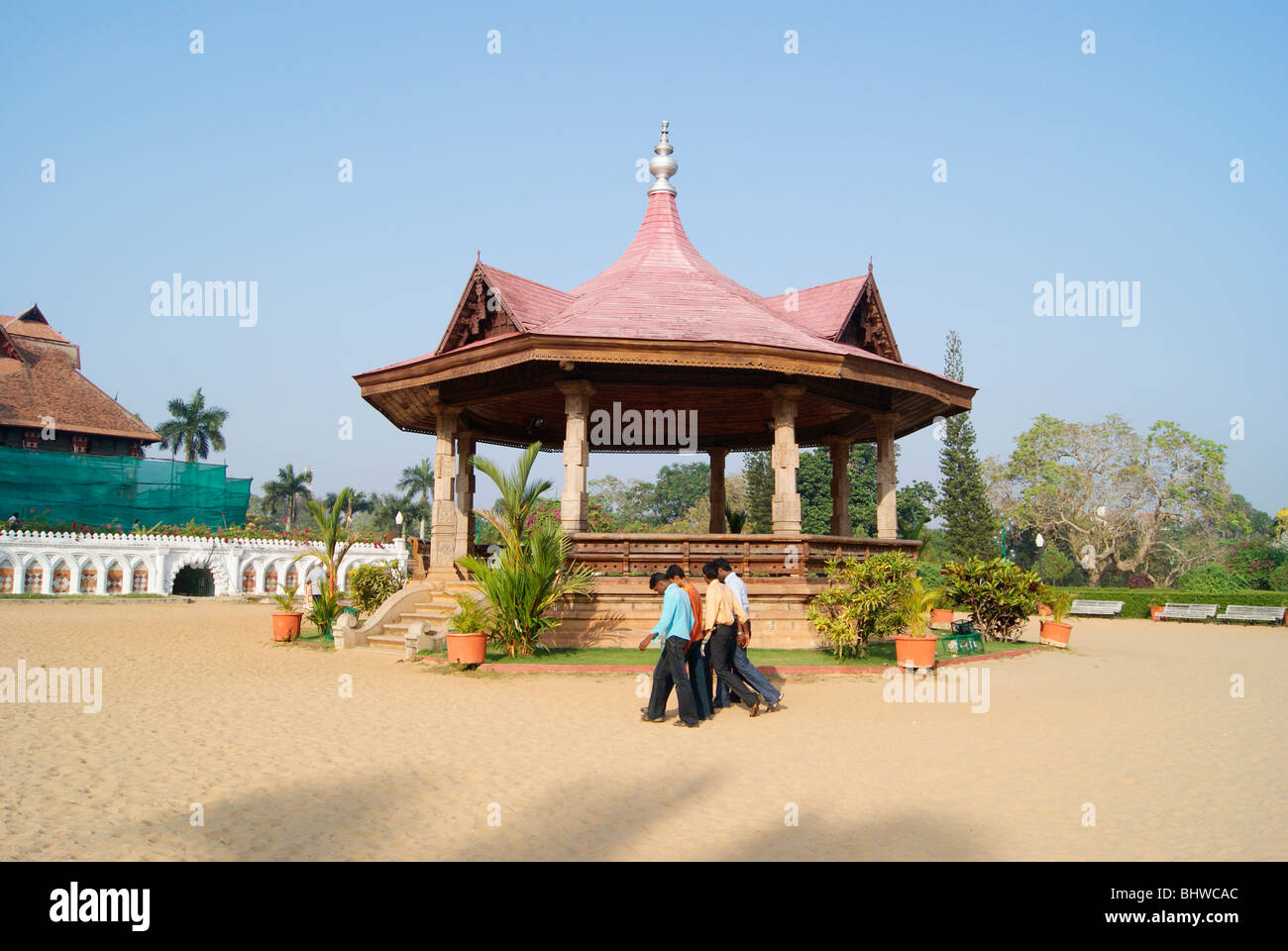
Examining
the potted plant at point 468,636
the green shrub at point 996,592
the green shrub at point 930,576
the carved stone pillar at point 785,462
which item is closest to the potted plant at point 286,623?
the potted plant at point 468,636

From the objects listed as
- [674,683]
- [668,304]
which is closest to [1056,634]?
[668,304]

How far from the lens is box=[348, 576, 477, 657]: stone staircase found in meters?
14.3

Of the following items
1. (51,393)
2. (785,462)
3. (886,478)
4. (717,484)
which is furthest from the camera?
(51,393)

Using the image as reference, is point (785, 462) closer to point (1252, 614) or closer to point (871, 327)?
point (871, 327)

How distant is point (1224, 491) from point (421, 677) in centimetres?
4577

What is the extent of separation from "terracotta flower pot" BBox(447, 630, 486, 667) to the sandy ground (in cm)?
40

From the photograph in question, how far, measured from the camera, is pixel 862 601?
1248cm

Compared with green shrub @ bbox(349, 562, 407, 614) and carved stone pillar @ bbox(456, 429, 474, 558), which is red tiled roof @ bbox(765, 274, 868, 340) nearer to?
carved stone pillar @ bbox(456, 429, 474, 558)

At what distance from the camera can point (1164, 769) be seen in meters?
6.87

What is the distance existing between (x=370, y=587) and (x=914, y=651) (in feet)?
33.4

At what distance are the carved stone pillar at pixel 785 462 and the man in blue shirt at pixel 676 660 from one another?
5.28 metres

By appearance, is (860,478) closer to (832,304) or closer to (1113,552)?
(1113,552)

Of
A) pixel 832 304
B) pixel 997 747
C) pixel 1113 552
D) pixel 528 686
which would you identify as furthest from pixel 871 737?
pixel 1113 552

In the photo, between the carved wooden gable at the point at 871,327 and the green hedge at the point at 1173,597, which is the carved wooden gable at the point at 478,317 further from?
the green hedge at the point at 1173,597
